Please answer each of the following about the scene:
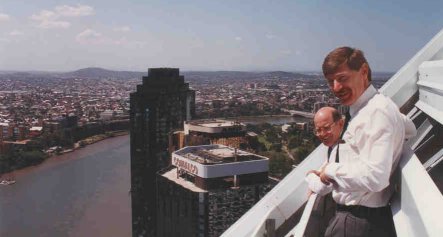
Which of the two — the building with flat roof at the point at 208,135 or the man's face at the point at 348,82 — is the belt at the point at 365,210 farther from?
the building with flat roof at the point at 208,135

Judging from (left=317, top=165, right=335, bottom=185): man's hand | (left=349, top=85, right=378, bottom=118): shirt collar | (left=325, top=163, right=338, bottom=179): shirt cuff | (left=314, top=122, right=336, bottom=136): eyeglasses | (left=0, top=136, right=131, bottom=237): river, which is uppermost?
(left=349, top=85, right=378, bottom=118): shirt collar

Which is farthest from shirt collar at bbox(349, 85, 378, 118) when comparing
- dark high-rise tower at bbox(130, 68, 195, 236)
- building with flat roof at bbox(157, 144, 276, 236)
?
dark high-rise tower at bbox(130, 68, 195, 236)

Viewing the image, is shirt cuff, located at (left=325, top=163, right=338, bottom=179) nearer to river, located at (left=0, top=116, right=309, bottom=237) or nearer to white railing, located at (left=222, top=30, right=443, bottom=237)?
white railing, located at (left=222, top=30, right=443, bottom=237)

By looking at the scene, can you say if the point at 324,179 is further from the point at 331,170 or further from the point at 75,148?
the point at 75,148

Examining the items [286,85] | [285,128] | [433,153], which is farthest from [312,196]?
[286,85]

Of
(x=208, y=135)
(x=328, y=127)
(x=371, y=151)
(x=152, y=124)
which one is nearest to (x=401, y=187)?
(x=371, y=151)

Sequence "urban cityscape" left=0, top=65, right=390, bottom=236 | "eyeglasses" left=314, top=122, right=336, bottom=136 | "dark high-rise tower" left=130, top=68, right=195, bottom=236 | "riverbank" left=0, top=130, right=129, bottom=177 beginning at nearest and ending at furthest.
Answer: "eyeglasses" left=314, top=122, right=336, bottom=136, "urban cityscape" left=0, top=65, right=390, bottom=236, "dark high-rise tower" left=130, top=68, right=195, bottom=236, "riverbank" left=0, top=130, right=129, bottom=177

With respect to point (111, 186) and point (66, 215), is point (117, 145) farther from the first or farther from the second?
point (66, 215)
